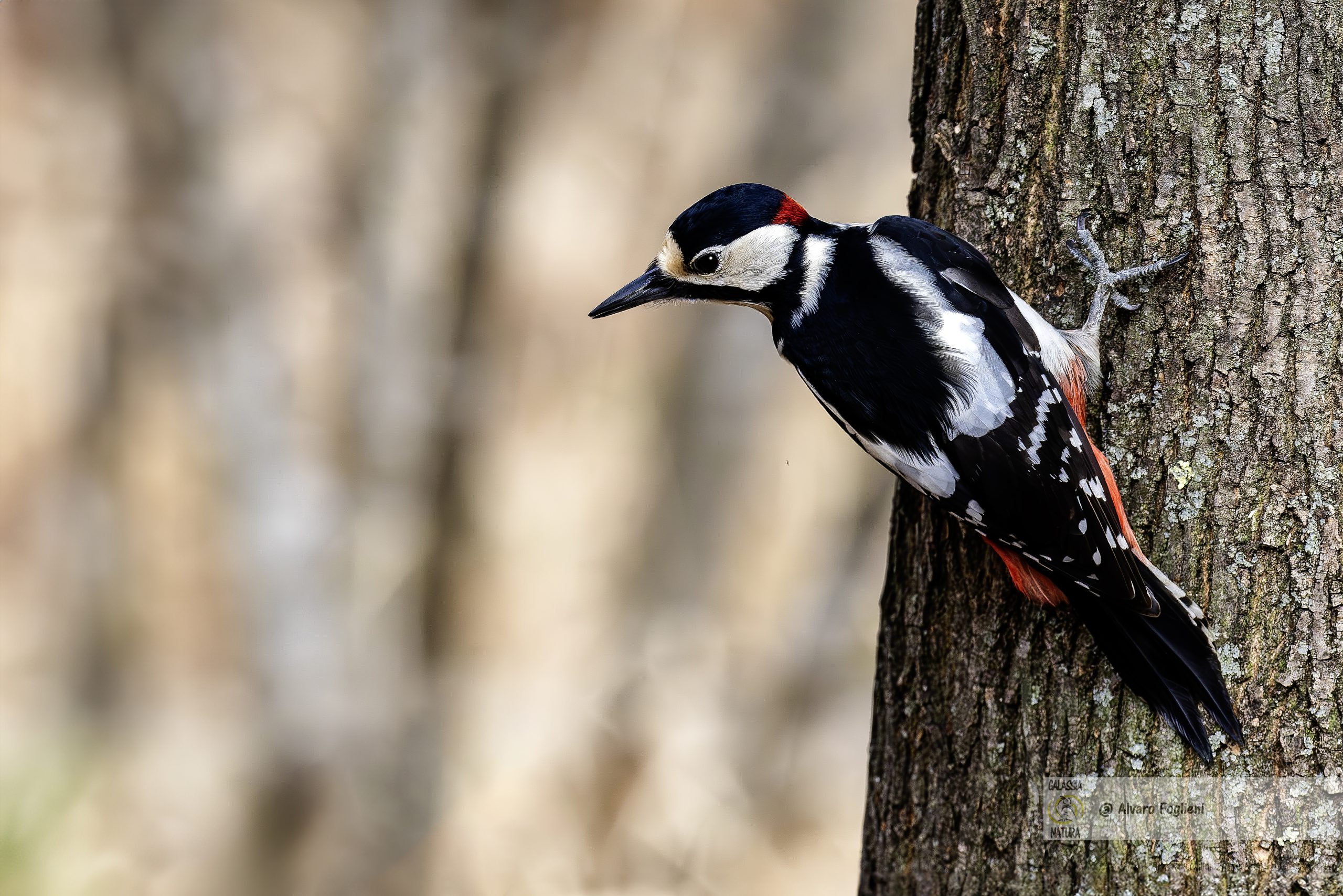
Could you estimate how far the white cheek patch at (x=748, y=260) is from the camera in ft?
7.03

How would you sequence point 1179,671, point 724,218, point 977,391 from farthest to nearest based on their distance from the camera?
point 724,218, point 977,391, point 1179,671

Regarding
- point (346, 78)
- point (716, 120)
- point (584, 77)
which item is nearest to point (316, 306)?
point (346, 78)

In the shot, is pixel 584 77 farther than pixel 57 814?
Yes

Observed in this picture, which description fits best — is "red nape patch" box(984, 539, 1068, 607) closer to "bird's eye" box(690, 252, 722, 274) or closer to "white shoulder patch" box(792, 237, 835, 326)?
"white shoulder patch" box(792, 237, 835, 326)

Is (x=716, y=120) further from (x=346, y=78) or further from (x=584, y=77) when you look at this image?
(x=346, y=78)

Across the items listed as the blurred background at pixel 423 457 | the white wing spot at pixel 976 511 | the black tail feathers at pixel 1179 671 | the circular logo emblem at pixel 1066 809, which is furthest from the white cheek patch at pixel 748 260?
the blurred background at pixel 423 457

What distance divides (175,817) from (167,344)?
2414 mm

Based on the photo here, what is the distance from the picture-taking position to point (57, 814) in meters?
4.89

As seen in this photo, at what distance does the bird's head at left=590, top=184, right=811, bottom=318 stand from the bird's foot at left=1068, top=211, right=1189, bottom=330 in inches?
21.9

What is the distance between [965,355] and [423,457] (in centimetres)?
410

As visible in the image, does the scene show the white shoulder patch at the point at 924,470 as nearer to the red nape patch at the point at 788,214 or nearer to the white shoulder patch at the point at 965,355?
the white shoulder patch at the point at 965,355

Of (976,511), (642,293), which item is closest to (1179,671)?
(976,511)

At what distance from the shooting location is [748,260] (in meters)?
2.15

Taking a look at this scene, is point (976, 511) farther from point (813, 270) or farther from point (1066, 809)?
point (813, 270)
